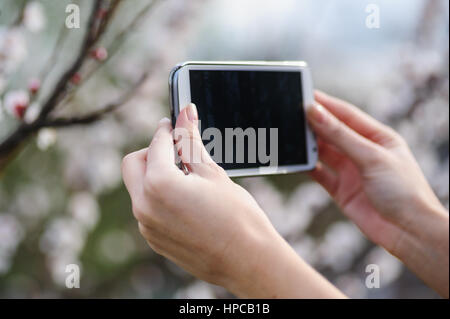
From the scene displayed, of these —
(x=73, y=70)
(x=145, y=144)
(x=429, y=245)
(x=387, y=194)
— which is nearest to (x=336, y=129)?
(x=387, y=194)

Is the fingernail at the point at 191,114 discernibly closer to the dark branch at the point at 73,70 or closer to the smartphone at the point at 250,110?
the smartphone at the point at 250,110

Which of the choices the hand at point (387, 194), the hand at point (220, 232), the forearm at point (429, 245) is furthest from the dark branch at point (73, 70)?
the forearm at point (429, 245)

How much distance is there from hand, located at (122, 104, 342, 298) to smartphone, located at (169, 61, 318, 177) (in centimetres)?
16

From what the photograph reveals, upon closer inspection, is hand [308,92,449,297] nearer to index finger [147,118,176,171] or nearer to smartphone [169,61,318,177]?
smartphone [169,61,318,177]

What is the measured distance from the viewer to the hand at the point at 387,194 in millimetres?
722

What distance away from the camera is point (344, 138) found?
0.81 m

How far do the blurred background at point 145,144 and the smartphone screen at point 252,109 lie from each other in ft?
1.69

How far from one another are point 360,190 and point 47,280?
114 centimetres

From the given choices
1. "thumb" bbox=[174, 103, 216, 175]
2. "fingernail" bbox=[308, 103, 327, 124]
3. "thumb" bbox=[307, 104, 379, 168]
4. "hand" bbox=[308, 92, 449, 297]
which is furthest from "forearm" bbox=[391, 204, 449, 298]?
"thumb" bbox=[174, 103, 216, 175]

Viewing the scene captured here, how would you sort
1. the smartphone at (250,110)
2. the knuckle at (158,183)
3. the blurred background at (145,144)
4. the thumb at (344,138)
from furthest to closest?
the blurred background at (145,144) → the thumb at (344,138) → the smartphone at (250,110) → the knuckle at (158,183)

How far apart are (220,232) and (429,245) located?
429 mm

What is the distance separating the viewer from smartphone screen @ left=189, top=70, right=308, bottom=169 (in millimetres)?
704
